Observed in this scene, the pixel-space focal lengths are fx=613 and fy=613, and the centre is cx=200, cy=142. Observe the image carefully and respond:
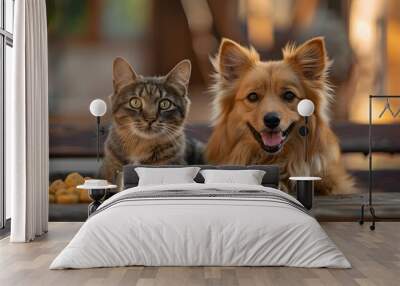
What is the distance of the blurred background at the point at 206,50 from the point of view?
23.4 ft

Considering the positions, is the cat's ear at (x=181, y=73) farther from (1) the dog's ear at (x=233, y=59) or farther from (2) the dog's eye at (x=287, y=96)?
(2) the dog's eye at (x=287, y=96)

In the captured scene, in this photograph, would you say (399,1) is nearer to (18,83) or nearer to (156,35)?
(156,35)

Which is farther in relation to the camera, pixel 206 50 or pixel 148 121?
pixel 206 50

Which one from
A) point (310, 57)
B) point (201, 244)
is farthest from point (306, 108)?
point (201, 244)

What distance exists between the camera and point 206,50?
283 inches

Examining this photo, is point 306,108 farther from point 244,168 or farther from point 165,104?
point 165,104

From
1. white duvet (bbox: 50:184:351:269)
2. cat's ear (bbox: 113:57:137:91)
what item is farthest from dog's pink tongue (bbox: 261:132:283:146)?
white duvet (bbox: 50:184:351:269)

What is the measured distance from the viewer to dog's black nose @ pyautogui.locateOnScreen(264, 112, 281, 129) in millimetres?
6949

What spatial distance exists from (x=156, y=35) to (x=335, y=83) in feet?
7.11

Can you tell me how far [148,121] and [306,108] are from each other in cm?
178

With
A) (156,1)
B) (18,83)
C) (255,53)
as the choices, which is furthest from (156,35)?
(18,83)

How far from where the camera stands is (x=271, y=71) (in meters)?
7.02

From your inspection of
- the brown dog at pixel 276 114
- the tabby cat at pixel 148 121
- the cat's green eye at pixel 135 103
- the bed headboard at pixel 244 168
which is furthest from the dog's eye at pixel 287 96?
the cat's green eye at pixel 135 103

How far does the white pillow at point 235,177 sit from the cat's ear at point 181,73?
124cm
